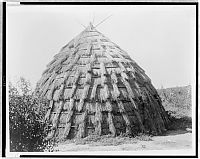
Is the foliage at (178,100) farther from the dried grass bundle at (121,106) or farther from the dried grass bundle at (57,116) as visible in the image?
the dried grass bundle at (57,116)

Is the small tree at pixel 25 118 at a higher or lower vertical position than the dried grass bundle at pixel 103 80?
lower

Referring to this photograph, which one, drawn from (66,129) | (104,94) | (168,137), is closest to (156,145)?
(168,137)

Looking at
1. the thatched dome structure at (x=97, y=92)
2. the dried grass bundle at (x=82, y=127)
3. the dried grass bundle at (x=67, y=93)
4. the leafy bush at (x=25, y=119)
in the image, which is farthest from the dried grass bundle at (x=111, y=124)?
the leafy bush at (x=25, y=119)

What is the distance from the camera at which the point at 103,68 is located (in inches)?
86.2

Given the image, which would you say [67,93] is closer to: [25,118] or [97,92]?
[97,92]

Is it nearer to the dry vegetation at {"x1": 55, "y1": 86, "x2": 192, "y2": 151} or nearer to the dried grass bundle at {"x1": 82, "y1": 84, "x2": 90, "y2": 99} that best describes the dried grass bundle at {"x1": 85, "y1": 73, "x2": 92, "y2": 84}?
the dried grass bundle at {"x1": 82, "y1": 84, "x2": 90, "y2": 99}

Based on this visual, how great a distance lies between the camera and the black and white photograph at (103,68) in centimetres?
218

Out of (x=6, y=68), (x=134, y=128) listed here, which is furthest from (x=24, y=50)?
(x=134, y=128)

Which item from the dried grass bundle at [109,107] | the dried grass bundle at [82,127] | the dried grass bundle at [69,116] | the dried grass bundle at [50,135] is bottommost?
the dried grass bundle at [50,135]

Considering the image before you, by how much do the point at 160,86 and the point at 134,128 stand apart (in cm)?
27

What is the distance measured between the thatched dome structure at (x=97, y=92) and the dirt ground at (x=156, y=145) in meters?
0.05

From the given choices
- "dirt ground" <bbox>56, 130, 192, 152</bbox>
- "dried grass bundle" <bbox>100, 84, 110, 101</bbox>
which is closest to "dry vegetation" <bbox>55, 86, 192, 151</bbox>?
"dirt ground" <bbox>56, 130, 192, 152</bbox>

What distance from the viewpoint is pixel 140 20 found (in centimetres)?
220

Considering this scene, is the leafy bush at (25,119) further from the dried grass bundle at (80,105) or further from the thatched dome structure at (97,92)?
the dried grass bundle at (80,105)
